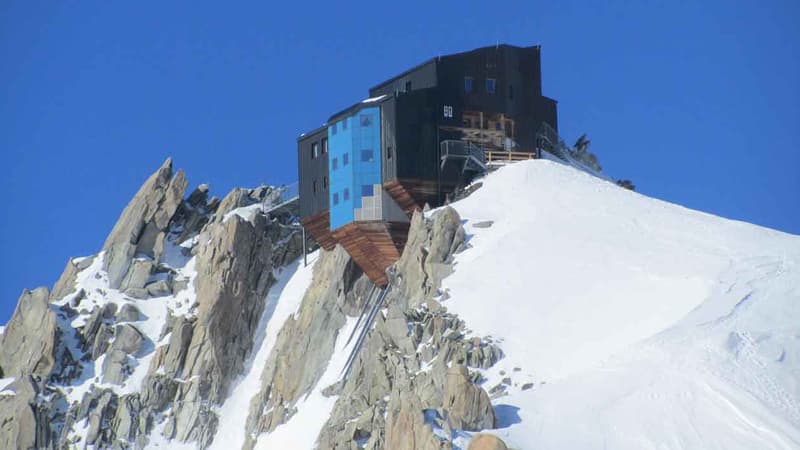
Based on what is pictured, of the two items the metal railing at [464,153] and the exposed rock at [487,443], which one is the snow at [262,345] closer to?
the metal railing at [464,153]

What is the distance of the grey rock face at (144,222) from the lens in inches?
4478

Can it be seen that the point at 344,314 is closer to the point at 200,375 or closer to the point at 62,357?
the point at 200,375

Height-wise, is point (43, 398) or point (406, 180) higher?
point (406, 180)

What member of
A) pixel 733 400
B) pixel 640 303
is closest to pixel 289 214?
pixel 640 303

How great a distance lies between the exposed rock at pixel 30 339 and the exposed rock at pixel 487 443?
39.9 metres

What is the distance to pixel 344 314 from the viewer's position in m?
104

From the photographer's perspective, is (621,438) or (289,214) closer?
(621,438)

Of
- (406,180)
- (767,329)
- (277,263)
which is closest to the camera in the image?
(767,329)

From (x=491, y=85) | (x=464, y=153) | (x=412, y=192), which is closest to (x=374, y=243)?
(x=412, y=192)

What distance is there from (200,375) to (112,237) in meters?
13.7

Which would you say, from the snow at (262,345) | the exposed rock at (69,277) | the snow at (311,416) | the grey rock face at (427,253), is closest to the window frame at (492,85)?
the grey rock face at (427,253)

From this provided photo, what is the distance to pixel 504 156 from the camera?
107 m

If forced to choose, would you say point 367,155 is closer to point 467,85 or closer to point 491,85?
point 467,85

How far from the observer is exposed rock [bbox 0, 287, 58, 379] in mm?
107875
